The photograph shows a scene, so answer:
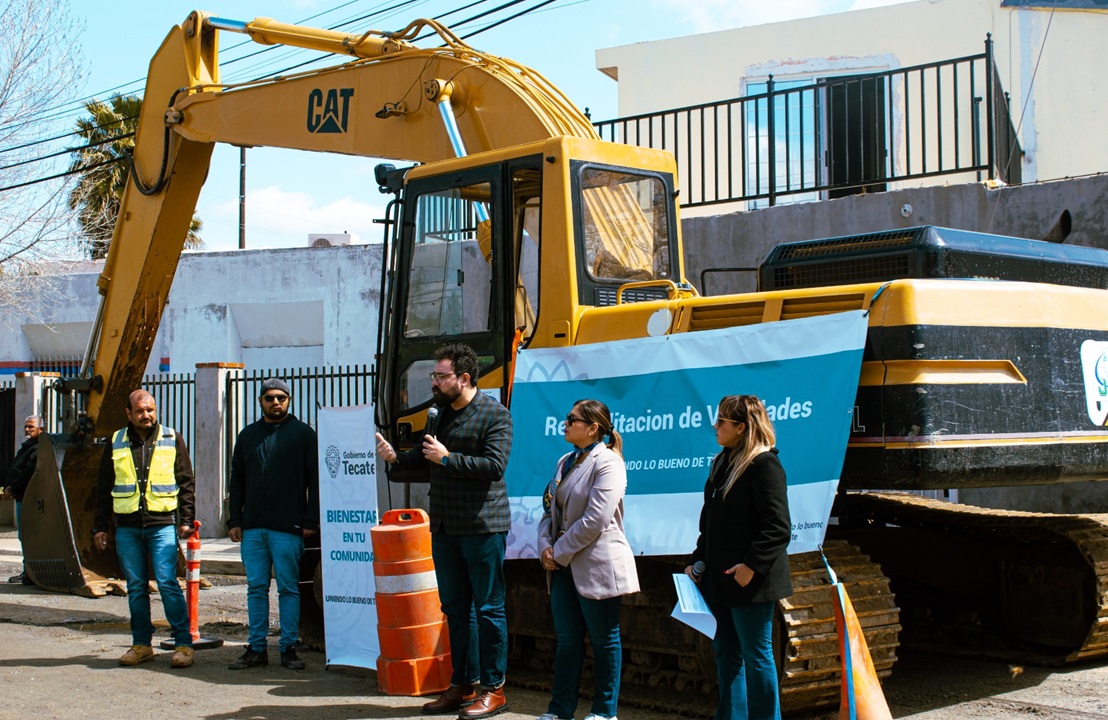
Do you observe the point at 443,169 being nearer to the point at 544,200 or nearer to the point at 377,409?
the point at 544,200

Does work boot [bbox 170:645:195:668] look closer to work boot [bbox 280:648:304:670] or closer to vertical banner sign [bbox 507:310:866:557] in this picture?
work boot [bbox 280:648:304:670]

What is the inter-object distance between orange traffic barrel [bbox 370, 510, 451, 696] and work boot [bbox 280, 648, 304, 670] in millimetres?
901

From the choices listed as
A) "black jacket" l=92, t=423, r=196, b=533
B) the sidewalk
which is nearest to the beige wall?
the sidewalk

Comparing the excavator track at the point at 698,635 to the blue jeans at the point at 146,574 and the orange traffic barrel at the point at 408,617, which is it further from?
the blue jeans at the point at 146,574

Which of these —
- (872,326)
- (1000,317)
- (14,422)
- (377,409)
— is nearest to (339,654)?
(377,409)

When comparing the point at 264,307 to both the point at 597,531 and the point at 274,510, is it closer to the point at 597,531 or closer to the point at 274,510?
the point at 274,510

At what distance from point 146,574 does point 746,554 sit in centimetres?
466

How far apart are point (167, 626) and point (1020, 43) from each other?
14.4m

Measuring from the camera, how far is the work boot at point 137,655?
8.43 meters

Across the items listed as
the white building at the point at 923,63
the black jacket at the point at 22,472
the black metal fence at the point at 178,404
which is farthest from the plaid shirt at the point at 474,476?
the black metal fence at the point at 178,404

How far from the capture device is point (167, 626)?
1027 centimetres

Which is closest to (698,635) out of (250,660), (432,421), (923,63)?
(432,421)

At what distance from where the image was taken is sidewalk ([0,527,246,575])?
46.5 feet

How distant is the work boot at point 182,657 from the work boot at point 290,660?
602 mm
